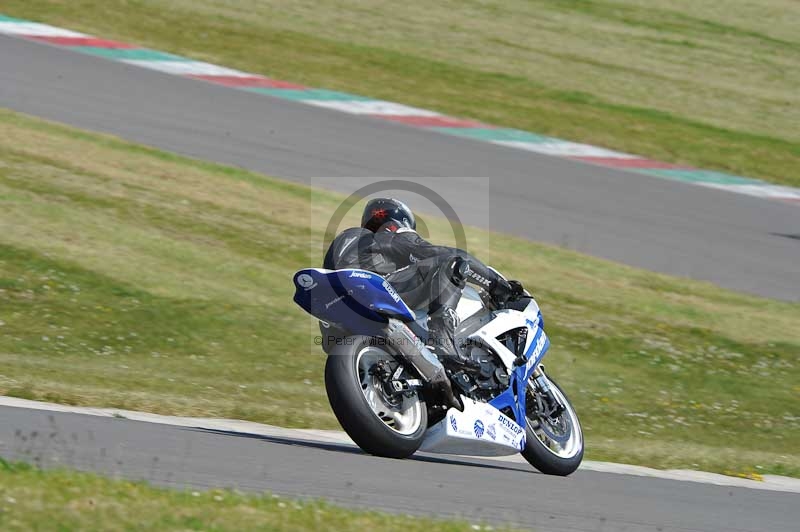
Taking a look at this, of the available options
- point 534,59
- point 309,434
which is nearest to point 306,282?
point 309,434

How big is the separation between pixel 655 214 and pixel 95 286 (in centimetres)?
904

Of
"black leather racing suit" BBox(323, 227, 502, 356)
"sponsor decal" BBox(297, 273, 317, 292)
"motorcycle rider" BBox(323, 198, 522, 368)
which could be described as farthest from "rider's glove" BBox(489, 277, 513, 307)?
"sponsor decal" BBox(297, 273, 317, 292)

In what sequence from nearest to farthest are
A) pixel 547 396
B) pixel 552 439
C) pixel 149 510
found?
1. pixel 149 510
2. pixel 552 439
3. pixel 547 396

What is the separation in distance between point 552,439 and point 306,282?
2.18 m

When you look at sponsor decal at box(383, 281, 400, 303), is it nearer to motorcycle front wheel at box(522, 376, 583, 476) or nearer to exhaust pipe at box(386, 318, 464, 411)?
exhaust pipe at box(386, 318, 464, 411)

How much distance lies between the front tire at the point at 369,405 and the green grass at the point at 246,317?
2448 millimetres

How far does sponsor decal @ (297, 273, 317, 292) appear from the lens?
7.14m

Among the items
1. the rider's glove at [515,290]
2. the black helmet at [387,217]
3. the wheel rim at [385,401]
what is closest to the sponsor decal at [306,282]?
the wheel rim at [385,401]

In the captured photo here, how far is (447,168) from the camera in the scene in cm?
1884

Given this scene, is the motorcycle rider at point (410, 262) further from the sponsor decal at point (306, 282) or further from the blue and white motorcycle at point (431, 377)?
the sponsor decal at point (306, 282)

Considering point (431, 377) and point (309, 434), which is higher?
point (431, 377)

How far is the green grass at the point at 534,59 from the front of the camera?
22.6m

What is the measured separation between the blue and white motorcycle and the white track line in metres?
0.70

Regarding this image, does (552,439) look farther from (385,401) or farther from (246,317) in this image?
(246,317)
